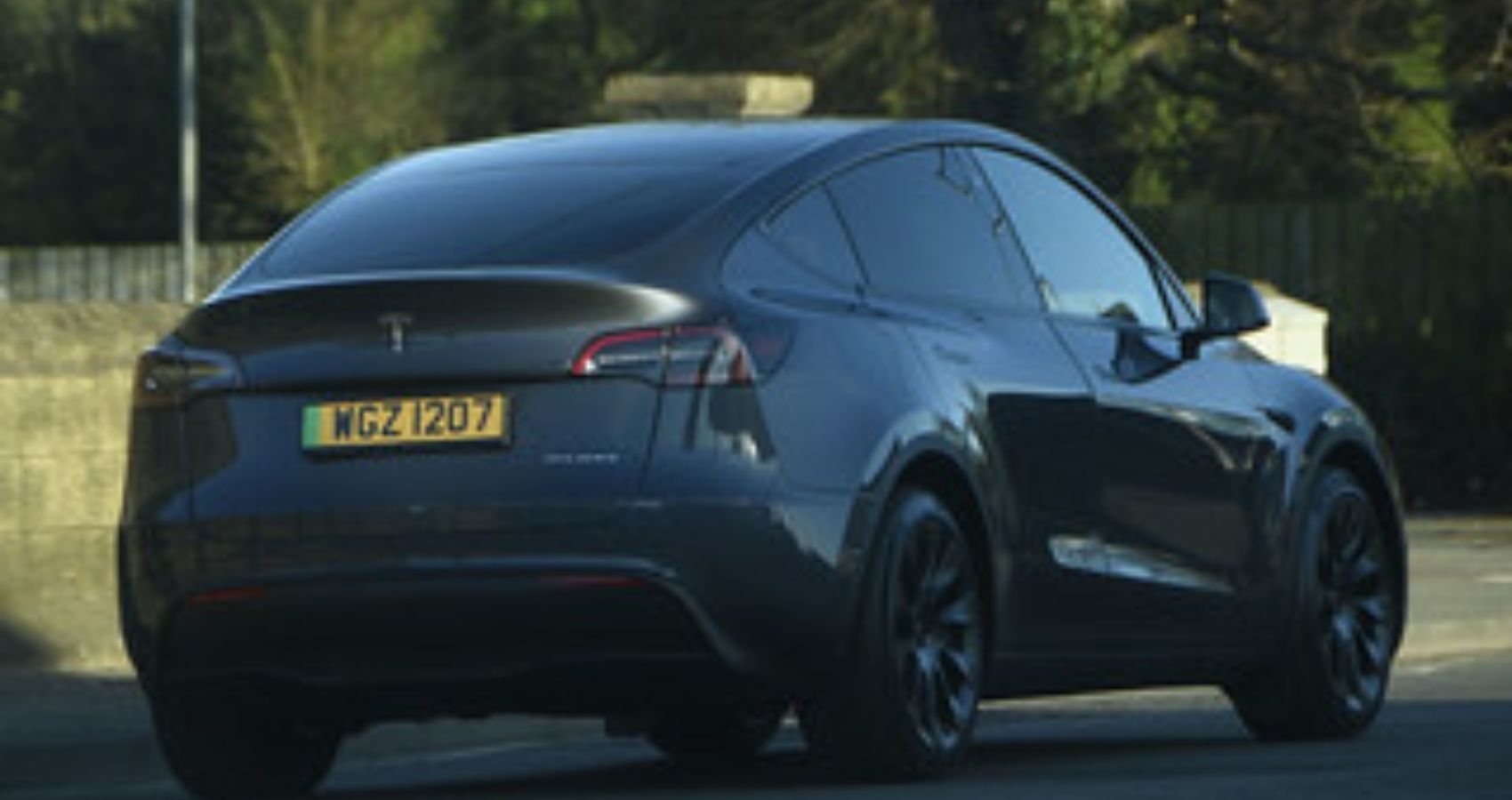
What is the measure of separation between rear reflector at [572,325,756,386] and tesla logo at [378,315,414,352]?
0.38 meters

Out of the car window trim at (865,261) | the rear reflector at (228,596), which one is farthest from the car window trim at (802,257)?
the rear reflector at (228,596)

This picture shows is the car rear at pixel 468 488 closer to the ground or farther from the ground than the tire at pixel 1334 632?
farther from the ground

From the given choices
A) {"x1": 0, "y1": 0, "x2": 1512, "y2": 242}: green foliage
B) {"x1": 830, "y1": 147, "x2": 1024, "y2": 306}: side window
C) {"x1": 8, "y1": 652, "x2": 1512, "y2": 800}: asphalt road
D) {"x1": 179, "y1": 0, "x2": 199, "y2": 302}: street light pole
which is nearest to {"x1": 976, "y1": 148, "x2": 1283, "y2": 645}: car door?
{"x1": 830, "y1": 147, "x2": 1024, "y2": 306}: side window

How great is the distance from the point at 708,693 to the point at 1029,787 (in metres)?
0.93

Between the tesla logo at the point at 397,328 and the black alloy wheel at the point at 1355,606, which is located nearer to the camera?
the tesla logo at the point at 397,328

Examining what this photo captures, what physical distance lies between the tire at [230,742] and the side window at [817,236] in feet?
4.87

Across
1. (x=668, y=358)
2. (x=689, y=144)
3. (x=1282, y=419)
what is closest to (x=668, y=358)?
(x=668, y=358)

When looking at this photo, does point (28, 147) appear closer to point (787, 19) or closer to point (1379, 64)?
point (787, 19)

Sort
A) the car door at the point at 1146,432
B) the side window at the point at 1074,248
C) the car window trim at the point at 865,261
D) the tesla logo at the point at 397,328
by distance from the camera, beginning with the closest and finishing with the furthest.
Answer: the tesla logo at the point at 397,328
the car window trim at the point at 865,261
the car door at the point at 1146,432
the side window at the point at 1074,248

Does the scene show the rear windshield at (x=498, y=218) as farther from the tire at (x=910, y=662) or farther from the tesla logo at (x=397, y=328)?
the tire at (x=910, y=662)

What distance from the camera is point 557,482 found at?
8.62 meters

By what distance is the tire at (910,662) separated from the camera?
9016mm

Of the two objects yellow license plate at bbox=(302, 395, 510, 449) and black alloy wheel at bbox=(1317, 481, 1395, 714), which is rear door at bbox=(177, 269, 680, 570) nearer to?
yellow license plate at bbox=(302, 395, 510, 449)

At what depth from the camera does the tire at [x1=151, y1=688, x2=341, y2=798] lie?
30.9 feet
